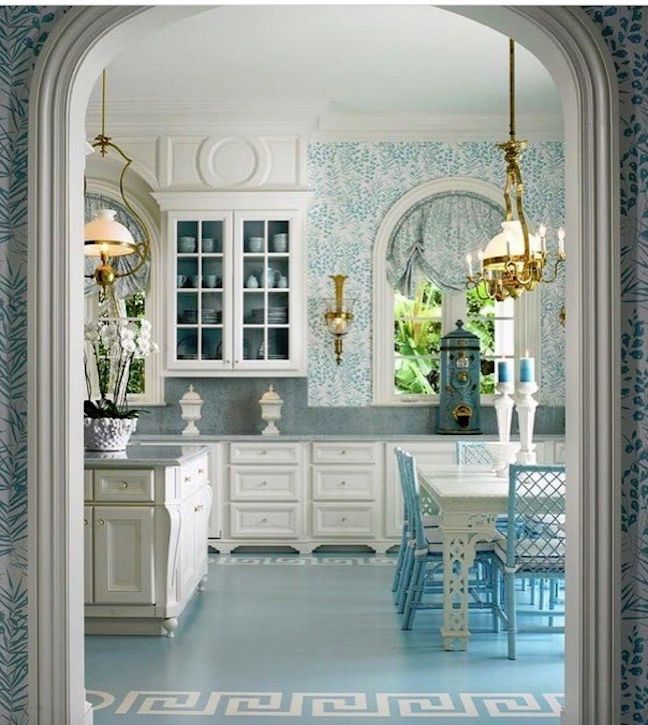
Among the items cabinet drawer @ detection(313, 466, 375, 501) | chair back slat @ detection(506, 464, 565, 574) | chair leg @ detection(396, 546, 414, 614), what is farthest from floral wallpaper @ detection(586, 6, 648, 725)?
cabinet drawer @ detection(313, 466, 375, 501)

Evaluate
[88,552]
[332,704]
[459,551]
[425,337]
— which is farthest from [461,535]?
[425,337]

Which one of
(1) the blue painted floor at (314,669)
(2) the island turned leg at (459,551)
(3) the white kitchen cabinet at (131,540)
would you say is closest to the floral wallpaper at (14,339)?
(1) the blue painted floor at (314,669)

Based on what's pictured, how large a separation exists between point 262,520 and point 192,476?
6.36ft

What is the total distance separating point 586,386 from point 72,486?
139 cm

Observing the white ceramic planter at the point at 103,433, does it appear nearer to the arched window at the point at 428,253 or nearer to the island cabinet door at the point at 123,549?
the island cabinet door at the point at 123,549

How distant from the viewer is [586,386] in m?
2.58

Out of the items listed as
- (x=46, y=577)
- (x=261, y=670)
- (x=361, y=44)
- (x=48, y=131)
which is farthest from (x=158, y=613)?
(x=361, y=44)

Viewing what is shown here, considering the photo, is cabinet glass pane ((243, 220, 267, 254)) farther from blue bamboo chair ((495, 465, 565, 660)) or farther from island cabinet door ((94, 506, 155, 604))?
blue bamboo chair ((495, 465, 565, 660))

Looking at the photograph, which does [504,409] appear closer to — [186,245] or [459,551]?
[459,551]

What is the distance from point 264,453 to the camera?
6918mm

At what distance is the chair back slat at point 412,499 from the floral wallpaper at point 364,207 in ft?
7.40

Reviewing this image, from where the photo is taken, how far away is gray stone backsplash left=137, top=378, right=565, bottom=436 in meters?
7.36

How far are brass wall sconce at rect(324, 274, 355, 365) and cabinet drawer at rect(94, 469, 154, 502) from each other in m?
3.02

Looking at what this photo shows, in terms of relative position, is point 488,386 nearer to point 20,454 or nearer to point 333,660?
point 333,660
